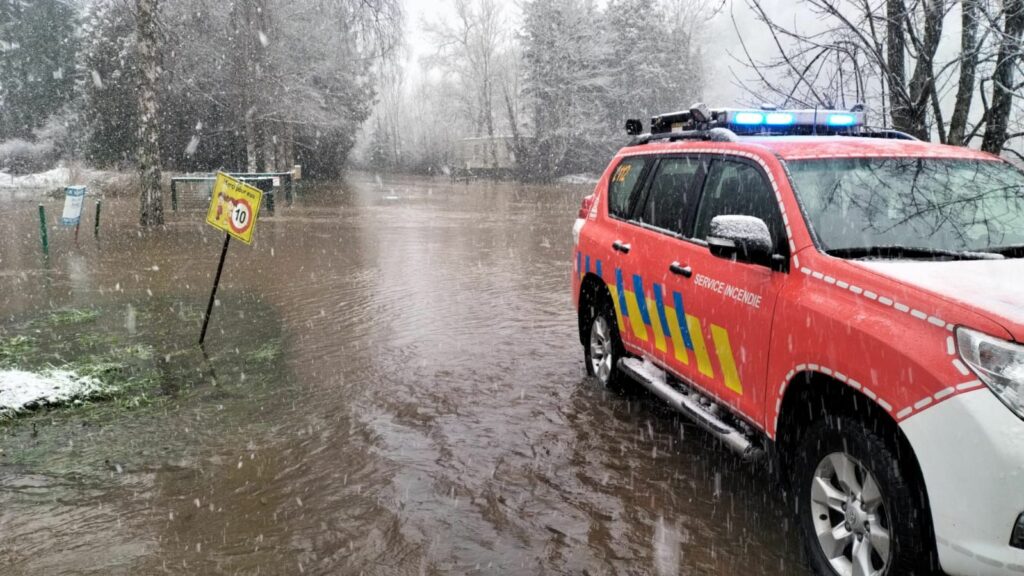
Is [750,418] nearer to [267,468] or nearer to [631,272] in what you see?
[631,272]

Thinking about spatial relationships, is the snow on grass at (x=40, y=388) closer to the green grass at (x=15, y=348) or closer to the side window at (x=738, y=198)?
the green grass at (x=15, y=348)

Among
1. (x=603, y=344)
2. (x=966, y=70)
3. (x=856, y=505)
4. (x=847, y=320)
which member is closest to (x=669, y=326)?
(x=603, y=344)

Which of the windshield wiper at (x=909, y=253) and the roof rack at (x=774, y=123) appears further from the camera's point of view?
the roof rack at (x=774, y=123)

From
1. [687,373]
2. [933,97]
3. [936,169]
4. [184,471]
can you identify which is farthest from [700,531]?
[933,97]

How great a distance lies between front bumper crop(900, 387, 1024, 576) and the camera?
8.05ft

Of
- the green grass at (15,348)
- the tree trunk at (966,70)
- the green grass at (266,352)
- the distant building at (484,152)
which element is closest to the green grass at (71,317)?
the green grass at (15,348)

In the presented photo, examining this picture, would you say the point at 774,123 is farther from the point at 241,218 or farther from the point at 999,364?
the point at 241,218

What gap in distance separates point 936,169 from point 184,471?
4.75 metres

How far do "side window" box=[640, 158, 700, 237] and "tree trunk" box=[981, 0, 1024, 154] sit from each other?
2.45 metres

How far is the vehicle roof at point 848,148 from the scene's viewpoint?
164 inches

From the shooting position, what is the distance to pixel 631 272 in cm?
534

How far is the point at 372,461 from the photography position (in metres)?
4.90

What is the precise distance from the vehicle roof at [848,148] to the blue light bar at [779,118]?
471 millimetres

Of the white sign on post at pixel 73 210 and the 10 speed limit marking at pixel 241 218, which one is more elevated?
the white sign on post at pixel 73 210
